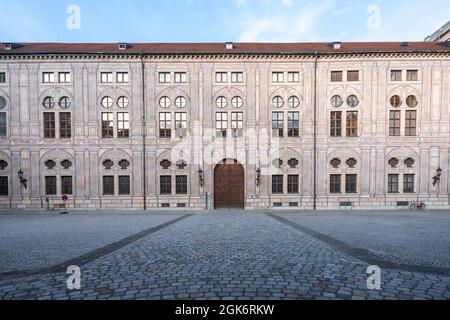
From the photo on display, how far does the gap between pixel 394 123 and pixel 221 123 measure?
1676cm

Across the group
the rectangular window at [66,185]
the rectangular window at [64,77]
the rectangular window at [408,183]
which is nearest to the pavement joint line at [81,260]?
the rectangular window at [66,185]

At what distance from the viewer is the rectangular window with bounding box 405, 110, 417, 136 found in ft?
70.9

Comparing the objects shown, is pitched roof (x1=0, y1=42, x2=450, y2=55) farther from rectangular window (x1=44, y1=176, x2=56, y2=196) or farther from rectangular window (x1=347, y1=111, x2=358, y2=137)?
rectangular window (x1=44, y1=176, x2=56, y2=196)

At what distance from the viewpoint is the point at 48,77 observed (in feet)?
70.6

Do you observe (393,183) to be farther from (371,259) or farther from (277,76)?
(371,259)

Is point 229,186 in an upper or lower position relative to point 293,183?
lower

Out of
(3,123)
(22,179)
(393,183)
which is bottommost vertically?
(393,183)

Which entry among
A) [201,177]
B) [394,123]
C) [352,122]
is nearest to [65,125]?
[201,177]

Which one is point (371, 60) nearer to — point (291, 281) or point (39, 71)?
point (291, 281)

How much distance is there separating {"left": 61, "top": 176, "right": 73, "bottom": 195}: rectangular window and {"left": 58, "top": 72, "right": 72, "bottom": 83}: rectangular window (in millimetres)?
9266

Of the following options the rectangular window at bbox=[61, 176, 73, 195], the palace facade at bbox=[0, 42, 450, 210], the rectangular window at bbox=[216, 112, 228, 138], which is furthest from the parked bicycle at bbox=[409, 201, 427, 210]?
the rectangular window at bbox=[61, 176, 73, 195]

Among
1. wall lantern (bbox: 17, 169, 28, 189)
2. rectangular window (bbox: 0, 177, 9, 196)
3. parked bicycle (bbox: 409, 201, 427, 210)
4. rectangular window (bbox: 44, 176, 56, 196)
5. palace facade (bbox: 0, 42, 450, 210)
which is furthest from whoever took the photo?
rectangular window (bbox: 44, 176, 56, 196)

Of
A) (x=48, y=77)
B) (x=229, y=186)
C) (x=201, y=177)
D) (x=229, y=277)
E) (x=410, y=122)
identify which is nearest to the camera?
(x=229, y=277)

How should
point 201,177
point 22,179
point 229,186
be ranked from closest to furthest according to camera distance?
point 22,179 → point 201,177 → point 229,186
